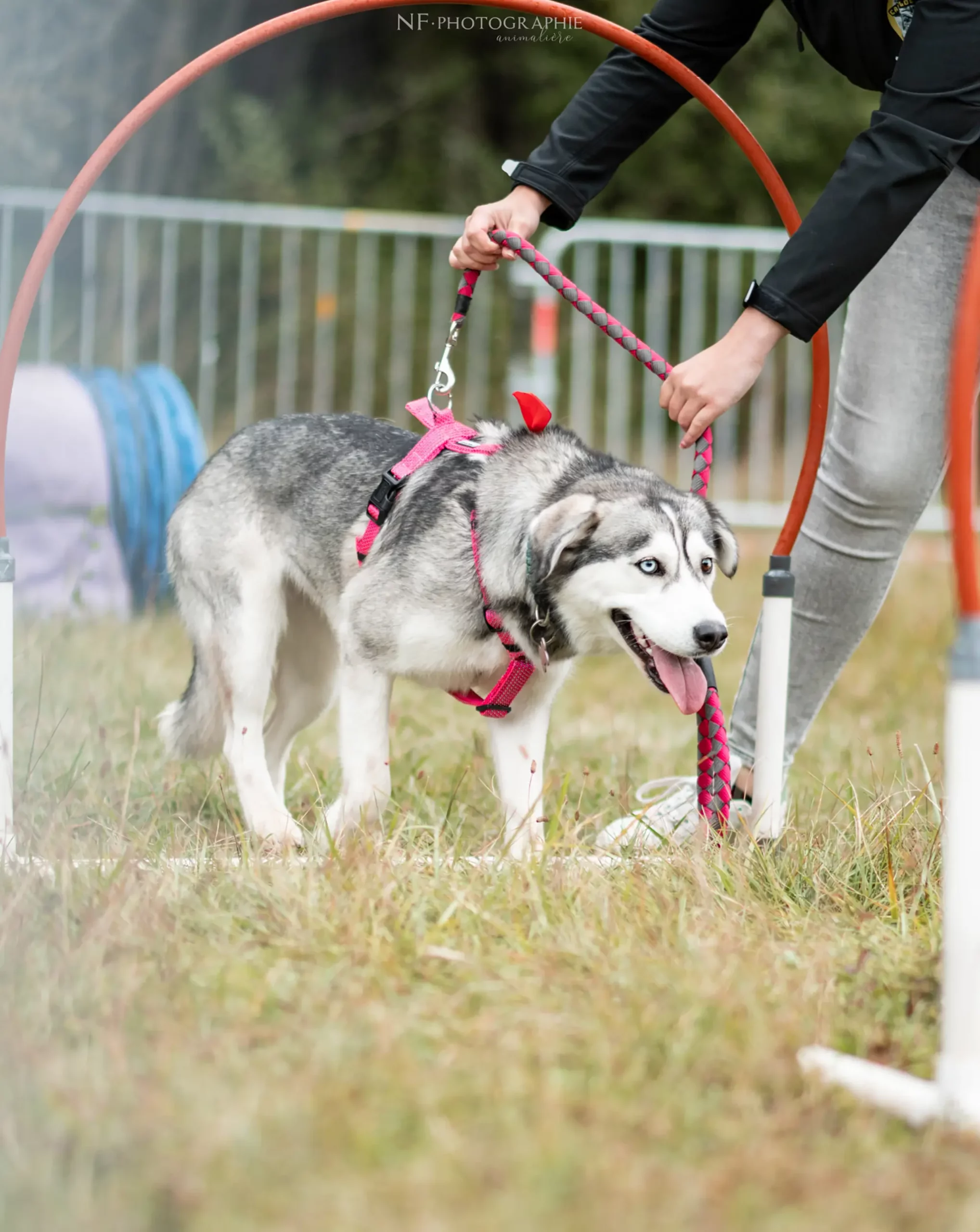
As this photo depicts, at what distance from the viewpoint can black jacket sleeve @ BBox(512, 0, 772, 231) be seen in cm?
289

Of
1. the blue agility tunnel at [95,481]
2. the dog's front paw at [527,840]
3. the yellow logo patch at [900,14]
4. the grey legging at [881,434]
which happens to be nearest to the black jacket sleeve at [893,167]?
the yellow logo patch at [900,14]

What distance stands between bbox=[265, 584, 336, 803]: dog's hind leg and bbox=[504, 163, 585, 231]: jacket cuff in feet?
4.01

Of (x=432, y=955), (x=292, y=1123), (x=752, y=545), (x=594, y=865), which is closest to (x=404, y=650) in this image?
(x=594, y=865)

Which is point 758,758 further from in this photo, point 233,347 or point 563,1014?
point 233,347

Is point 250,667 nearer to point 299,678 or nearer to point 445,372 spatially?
point 299,678

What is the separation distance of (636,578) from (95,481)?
3.54 metres

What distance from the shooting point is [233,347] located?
1005 centimetres

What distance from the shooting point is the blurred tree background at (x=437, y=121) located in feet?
41.8

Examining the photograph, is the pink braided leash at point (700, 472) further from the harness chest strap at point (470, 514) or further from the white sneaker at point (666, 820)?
the harness chest strap at point (470, 514)

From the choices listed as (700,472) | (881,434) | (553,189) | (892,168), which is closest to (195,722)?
(700,472)

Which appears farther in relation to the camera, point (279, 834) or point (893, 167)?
point (279, 834)

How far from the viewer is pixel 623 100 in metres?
2.90

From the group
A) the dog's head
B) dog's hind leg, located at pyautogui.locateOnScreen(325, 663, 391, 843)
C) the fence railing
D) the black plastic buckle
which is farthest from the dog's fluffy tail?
the fence railing

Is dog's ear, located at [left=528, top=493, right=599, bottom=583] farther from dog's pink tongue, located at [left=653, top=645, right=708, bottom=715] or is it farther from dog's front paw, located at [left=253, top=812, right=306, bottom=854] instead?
dog's front paw, located at [left=253, top=812, right=306, bottom=854]
